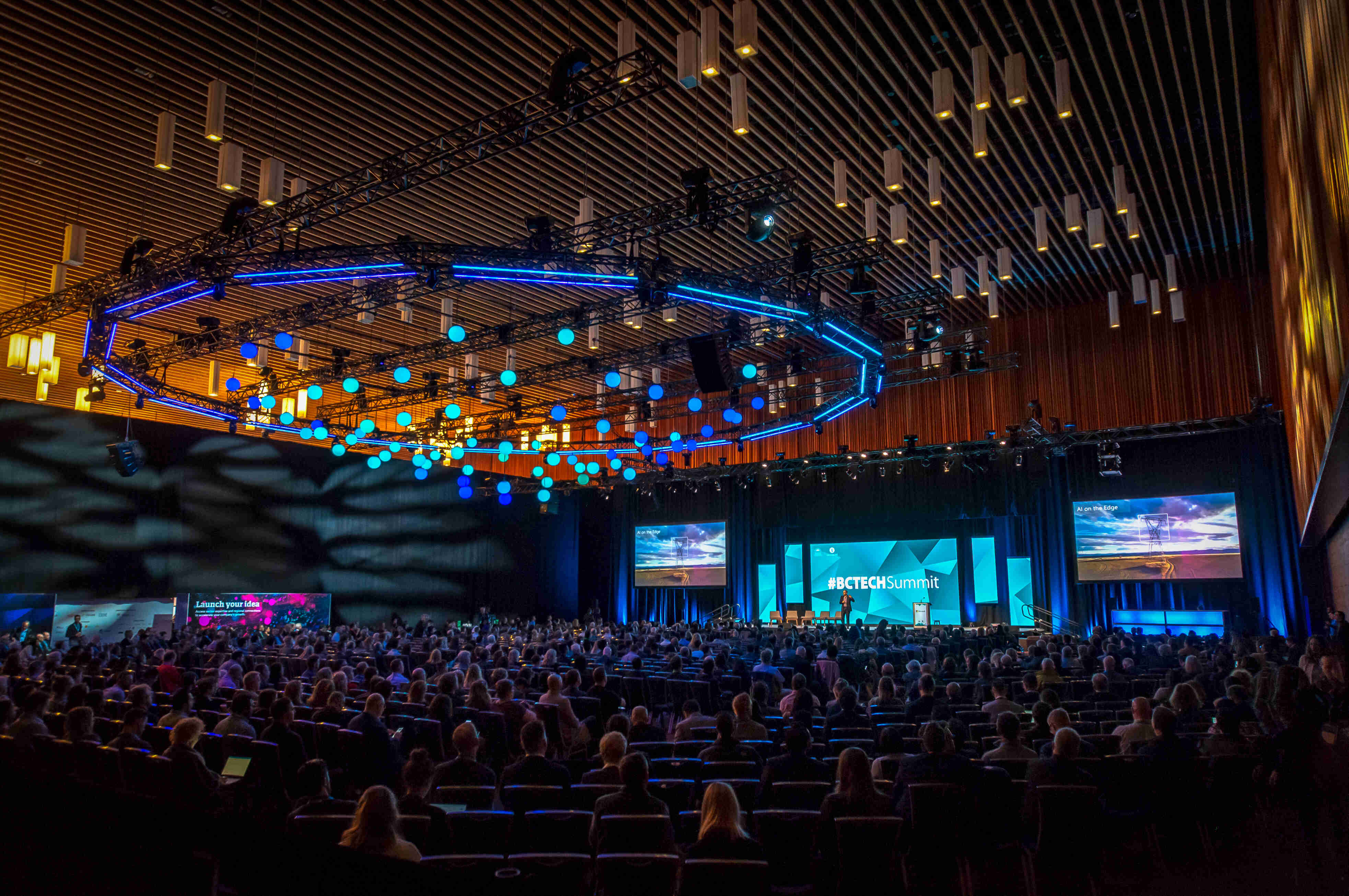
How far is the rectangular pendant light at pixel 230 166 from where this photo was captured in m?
9.02

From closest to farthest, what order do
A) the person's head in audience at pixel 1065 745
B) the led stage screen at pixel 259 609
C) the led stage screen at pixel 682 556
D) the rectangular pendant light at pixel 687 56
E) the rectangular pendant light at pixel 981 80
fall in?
the person's head in audience at pixel 1065 745
the rectangular pendant light at pixel 687 56
the rectangular pendant light at pixel 981 80
the led stage screen at pixel 259 609
the led stage screen at pixel 682 556

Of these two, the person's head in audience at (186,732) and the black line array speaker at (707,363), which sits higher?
the black line array speaker at (707,363)

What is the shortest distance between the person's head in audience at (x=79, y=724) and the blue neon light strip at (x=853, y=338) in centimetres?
979

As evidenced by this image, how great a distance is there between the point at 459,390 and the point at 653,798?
576 inches

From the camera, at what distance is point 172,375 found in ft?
66.7

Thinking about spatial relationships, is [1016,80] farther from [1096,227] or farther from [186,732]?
[186,732]

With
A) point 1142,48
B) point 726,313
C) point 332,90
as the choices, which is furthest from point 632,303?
point 1142,48

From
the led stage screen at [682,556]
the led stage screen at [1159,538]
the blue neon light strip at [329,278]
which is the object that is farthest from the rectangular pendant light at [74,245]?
the led stage screen at [1159,538]

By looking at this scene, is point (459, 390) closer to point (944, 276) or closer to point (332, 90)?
point (332, 90)

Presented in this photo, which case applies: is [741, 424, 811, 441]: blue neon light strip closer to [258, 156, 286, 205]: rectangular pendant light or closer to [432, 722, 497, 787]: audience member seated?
[258, 156, 286, 205]: rectangular pendant light

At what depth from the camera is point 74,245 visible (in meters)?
11.5

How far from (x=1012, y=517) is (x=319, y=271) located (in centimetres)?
1812

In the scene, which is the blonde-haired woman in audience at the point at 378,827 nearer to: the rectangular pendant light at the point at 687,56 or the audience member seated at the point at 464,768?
the audience member seated at the point at 464,768

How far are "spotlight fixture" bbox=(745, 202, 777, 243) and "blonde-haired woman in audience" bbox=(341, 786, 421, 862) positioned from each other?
7741 millimetres
